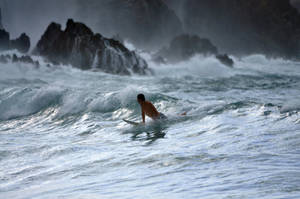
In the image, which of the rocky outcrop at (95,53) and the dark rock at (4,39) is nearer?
the rocky outcrop at (95,53)

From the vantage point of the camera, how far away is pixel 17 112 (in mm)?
14781

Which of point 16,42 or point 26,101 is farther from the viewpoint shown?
point 16,42

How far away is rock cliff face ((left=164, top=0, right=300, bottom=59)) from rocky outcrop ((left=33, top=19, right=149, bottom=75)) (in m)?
110

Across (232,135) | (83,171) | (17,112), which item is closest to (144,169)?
(83,171)

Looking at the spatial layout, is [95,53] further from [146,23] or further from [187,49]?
[146,23]

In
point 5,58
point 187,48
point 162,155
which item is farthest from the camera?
point 187,48

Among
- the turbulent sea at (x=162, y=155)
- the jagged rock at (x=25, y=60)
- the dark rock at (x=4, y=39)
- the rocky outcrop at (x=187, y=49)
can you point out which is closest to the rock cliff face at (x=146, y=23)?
the rocky outcrop at (x=187, y=49)

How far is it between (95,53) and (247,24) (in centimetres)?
13260

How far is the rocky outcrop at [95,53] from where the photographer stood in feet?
122

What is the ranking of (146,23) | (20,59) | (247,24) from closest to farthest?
(20,59), (146,23), (247,24)

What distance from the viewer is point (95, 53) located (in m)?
38.1

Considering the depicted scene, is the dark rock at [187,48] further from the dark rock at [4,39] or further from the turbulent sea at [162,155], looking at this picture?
the turbulent sea at [162,155]

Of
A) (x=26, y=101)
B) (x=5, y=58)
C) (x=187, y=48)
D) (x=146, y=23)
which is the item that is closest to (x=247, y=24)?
(x=146, y=23)

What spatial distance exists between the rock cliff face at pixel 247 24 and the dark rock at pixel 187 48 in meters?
66.7
